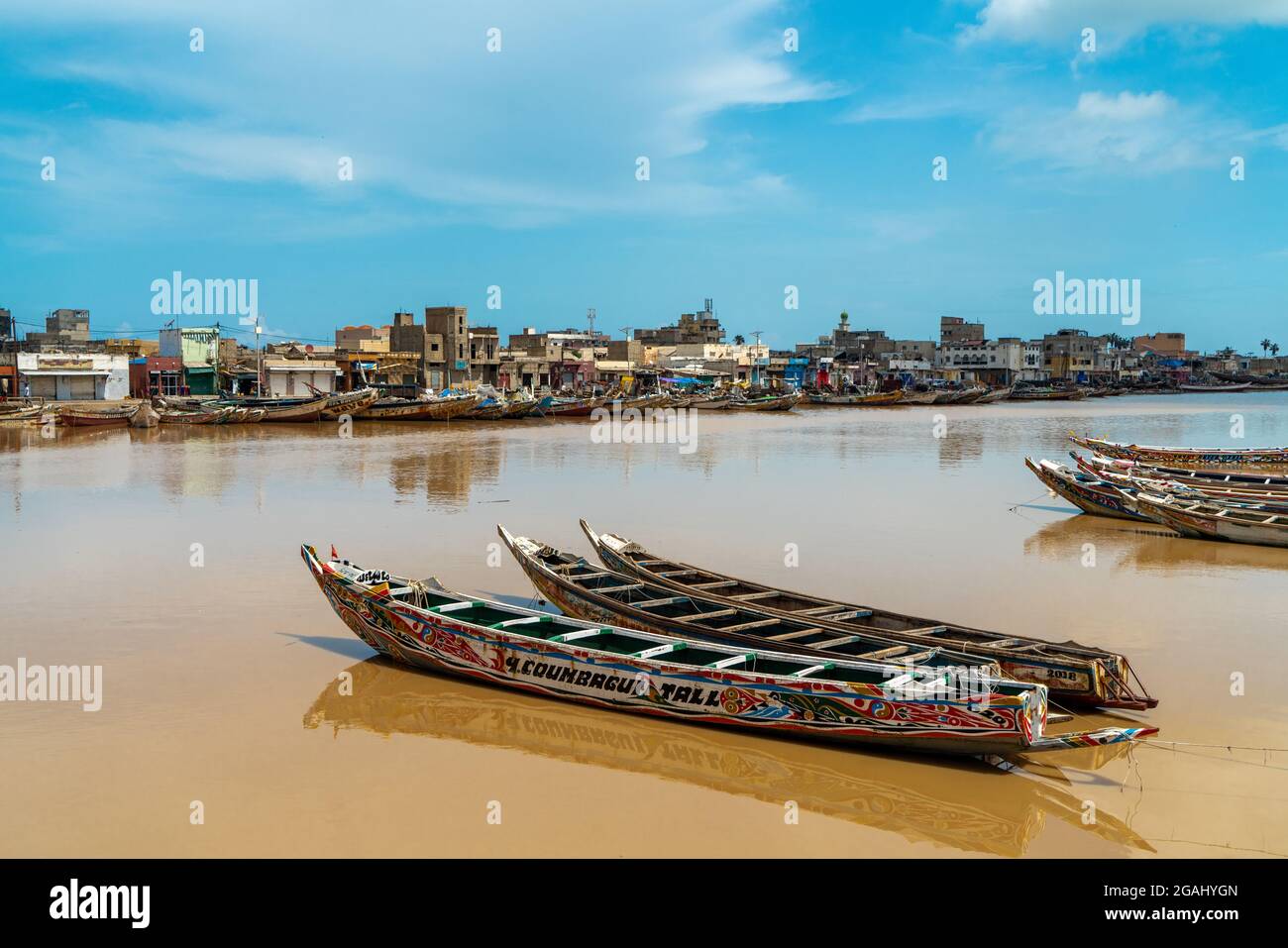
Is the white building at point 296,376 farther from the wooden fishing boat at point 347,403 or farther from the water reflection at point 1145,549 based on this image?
the water reflection at point 1145,549

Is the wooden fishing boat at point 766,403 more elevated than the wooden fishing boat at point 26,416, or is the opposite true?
the wooden fishing boat at point 766,403

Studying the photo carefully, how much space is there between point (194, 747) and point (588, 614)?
12.7 feet

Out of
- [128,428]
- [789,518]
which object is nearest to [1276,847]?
[789,518]

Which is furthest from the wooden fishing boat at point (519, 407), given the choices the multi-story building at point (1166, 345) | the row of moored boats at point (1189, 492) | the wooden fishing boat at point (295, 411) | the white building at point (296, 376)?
the multi-story building at point (1166, 345)

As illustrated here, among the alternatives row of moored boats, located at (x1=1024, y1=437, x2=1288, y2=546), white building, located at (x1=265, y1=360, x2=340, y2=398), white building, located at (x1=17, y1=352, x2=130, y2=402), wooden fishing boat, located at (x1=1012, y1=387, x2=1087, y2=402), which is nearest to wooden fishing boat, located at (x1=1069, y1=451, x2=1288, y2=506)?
row of moored boats, located at (x1=1024, y1=437, x2=1288, y2=546)

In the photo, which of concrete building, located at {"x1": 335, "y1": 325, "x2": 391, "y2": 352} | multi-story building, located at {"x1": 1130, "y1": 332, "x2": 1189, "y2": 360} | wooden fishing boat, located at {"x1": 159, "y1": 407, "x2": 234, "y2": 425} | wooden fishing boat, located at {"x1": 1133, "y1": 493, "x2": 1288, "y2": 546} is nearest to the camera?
wooden fishing boat, located at {"x1": 1133, "y1": 493, "x2": 1288, "y2": 546}

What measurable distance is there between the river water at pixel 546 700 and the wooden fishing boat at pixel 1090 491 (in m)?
0.31

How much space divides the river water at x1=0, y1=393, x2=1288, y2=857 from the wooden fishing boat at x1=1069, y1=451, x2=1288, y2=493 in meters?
1.40

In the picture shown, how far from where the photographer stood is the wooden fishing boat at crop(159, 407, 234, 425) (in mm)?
45812

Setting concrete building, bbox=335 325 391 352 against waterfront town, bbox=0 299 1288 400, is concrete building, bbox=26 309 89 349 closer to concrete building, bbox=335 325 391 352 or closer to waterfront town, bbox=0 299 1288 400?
waterfront town, bbox=0 299 1288 400

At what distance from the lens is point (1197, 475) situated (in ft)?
73.3

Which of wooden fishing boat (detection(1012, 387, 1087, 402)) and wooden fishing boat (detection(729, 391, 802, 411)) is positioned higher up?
wooden fishing boat (detection(1012, 387, 1087, 402))

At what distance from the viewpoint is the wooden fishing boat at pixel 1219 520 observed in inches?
639
